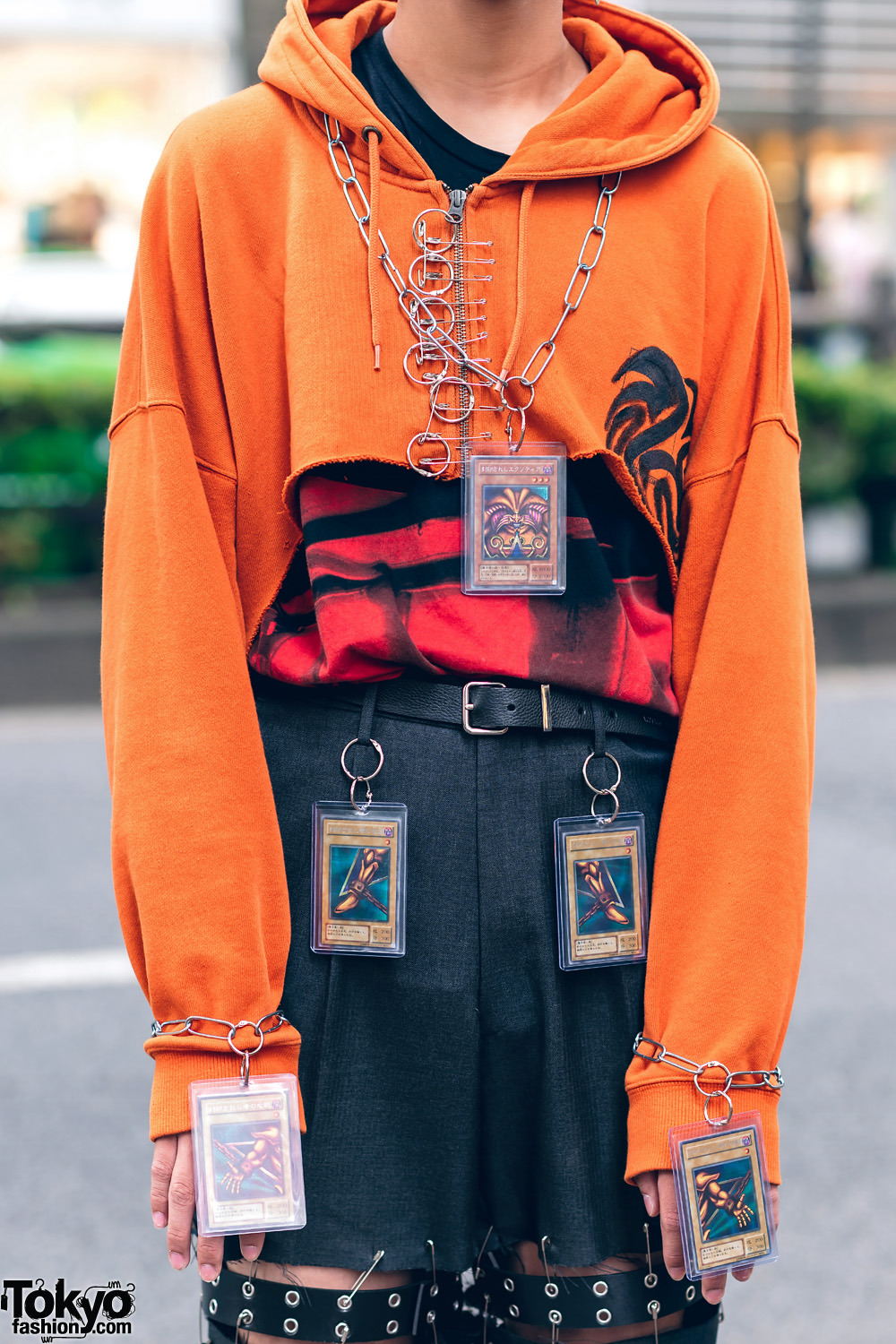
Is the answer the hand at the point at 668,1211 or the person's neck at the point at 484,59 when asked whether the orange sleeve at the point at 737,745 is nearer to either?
the hand at the point at 668,1211

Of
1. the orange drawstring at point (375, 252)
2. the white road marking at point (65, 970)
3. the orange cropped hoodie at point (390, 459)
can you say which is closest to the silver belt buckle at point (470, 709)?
the orange cropped hoodie at point (390, 459)

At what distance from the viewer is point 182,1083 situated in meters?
1.31

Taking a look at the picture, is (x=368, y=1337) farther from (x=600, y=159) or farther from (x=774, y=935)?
(x=600, y=159)

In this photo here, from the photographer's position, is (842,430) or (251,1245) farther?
(842,430)

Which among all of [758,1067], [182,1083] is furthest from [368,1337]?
[758,1067]

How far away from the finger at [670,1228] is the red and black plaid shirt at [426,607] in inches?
17.1

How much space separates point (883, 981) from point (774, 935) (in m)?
2.94

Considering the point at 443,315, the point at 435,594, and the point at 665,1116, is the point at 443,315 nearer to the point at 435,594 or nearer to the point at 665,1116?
the point at 435,594

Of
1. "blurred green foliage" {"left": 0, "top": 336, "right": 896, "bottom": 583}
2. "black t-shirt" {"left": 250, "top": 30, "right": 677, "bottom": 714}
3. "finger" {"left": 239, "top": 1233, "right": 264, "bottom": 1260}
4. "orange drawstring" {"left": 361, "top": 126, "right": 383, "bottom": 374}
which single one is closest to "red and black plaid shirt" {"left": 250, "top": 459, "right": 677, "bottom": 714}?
"black t-shirt" {"left": 250, "top": 30, "right": 677, "bottom": 714}

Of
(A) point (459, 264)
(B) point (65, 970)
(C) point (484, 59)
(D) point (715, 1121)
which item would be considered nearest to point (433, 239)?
(A) point (459, 264)

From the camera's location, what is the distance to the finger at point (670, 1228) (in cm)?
135

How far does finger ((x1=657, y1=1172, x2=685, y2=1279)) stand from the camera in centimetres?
135

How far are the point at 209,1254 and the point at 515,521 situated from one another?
2.30 feet

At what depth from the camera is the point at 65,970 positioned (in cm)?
416
